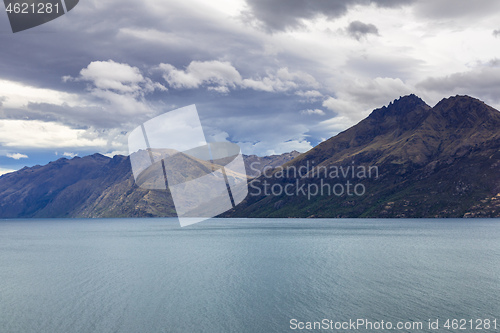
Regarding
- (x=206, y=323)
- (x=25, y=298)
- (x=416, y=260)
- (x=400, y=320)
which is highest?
(x=25, y=298)

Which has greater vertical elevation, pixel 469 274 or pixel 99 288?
pixel 99 288

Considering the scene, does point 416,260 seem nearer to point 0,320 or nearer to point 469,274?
point 469,274

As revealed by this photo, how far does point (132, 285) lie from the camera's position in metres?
85.1

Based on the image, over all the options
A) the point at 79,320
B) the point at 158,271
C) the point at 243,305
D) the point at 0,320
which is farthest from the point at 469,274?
the point at 0,320

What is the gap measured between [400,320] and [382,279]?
31463 mm

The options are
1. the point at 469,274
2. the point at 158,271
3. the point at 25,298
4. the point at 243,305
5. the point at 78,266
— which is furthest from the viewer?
the point at 78,266

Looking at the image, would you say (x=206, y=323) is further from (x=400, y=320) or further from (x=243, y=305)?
(x=400, y=320)

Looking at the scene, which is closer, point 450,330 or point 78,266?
point 450,330

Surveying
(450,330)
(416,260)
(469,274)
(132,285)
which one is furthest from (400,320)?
(416,260)

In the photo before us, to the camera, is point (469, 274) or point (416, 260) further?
point (416, 260)

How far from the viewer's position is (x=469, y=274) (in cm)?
9106

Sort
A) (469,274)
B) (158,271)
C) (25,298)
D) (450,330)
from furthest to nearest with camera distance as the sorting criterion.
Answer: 1. (158,271)
2. (469,274)
3. (25,298)
4. (450,330)

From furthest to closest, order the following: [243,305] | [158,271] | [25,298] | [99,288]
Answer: [158,271] < [99,288] < [25,298] < [243,305]

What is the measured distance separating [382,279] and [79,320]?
213 ft
